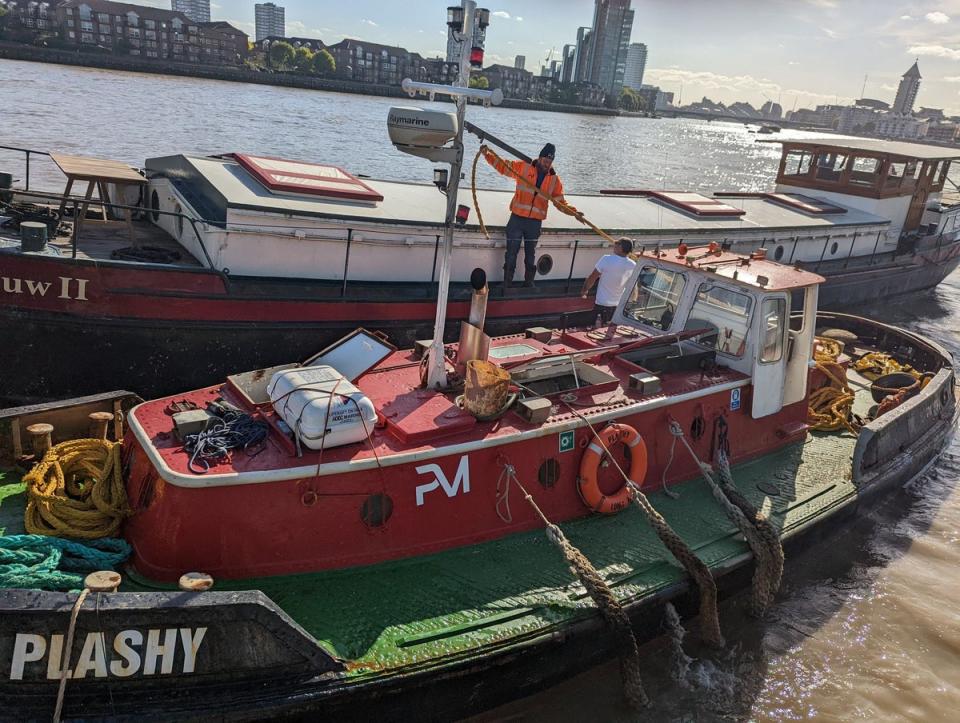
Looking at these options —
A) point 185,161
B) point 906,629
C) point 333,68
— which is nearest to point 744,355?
point 906,629

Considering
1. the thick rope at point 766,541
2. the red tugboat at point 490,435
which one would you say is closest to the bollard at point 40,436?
the red tugboat at point 490,435

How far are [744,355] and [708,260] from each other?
1.17m

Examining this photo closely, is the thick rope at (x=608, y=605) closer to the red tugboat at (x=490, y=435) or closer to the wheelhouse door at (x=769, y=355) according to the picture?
the red tugboat at (x=490, y=435)

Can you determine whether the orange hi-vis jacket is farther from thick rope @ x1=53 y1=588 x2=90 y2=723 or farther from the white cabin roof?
thick rope @ x1=53 y1=588 x2=90 y2=723

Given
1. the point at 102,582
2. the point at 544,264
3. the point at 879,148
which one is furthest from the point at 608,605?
the point at 879,148

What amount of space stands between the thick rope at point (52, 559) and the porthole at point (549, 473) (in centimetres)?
313

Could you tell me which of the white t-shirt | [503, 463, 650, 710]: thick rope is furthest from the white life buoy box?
the white t-shirt

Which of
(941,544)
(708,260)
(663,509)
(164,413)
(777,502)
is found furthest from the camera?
(941,544)

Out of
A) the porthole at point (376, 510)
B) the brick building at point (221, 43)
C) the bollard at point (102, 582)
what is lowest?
the bollard at point (102, 582)

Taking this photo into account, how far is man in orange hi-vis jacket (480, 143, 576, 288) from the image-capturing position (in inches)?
345

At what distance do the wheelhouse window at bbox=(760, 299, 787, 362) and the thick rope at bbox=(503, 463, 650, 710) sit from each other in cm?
316

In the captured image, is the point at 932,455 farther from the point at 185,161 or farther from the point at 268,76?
the point at 268,76

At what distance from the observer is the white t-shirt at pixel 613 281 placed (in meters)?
8.74

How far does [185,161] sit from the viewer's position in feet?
30.8
